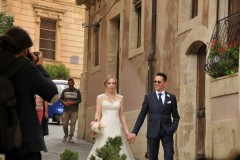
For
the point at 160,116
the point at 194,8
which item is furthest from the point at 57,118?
the point at 160,116

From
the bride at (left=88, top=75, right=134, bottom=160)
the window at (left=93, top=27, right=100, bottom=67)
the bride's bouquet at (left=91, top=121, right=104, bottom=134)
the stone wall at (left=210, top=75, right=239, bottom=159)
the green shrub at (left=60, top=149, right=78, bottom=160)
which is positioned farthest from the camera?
the window at (left=93, top=27, right=100, bottom=67)

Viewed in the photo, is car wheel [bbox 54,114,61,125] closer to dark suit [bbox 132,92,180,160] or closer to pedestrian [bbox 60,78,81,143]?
pedestrian [bbox 60,78,81,143]

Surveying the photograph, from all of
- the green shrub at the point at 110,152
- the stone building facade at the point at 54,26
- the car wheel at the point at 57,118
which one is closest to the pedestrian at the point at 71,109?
the car wheel at the point at 57,118

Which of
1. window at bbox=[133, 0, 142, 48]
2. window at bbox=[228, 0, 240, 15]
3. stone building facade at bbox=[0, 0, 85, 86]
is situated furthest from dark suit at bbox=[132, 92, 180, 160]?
stone building facade at bbox=[0, 0, 85, 86]

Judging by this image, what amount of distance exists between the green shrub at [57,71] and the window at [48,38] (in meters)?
2.49

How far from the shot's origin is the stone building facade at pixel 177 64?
39.5 feet

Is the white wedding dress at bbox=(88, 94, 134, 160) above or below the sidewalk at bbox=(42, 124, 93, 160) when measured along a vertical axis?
above

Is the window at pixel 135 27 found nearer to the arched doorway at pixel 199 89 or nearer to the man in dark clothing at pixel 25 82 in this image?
the arched doorway at pixel 199 89

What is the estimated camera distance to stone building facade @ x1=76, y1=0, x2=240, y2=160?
1203 centimetres

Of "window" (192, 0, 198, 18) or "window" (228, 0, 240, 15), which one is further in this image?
"window" (192, 0, 198, 18)

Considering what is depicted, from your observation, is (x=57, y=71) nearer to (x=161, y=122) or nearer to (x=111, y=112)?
(x=111, y=112)

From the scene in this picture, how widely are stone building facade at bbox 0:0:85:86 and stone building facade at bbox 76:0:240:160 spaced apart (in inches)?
984

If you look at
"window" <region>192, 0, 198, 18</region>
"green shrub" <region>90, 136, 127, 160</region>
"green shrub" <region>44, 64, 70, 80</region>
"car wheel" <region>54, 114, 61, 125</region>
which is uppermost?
"green shrub" <region>44, 64, 70, 80</region>

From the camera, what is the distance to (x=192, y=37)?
13.7 meters
